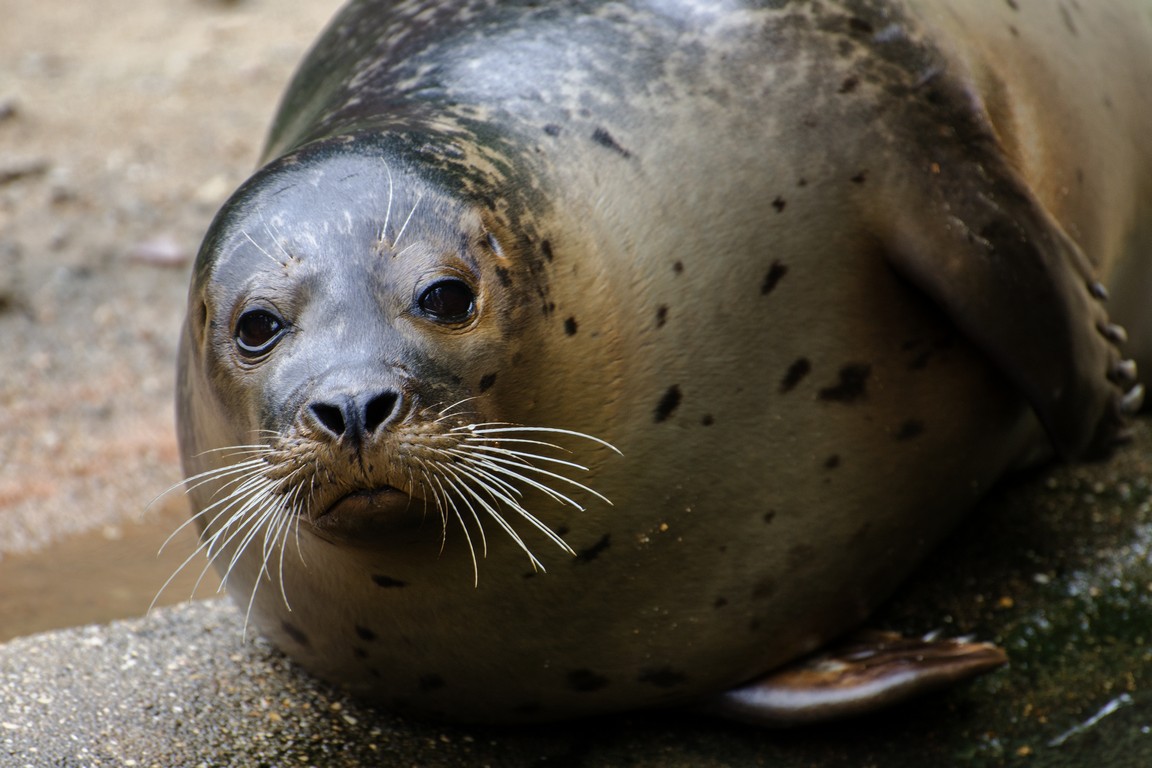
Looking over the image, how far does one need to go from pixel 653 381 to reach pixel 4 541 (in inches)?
102

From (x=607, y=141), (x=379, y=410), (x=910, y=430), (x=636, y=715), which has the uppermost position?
(x=607, y=141)

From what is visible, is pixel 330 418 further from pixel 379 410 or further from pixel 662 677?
pixel 662 677

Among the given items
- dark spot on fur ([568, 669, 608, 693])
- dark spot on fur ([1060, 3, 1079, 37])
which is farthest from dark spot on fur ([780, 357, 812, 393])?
dark spot on fur ([1060, 3, 1079, 37])

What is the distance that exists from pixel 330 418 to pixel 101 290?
4.26 m

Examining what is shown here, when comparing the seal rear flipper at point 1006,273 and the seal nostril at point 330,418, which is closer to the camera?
the seal nostril at point 330,418

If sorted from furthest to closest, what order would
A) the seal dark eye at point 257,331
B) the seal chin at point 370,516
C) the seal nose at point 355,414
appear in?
the seal dark eye at point 257,331
the seal chin at point 370,516
the seal nose at point 355,414

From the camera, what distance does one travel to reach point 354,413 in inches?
90.0

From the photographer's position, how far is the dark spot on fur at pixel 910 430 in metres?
3.10

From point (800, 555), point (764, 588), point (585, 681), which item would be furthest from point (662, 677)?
point (800, 555)

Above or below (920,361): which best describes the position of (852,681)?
below

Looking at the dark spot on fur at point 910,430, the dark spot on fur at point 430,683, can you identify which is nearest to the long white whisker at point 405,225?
the dark spot on fur at point 430,683

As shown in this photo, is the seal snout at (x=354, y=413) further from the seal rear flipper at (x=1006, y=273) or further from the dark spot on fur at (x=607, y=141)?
the seal rear flipper at (x=1006, y=273)

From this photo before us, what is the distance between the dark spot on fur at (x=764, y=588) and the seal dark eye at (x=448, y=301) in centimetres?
88

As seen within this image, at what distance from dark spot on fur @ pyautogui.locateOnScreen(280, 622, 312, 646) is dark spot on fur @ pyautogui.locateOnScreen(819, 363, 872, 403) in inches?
45.5
